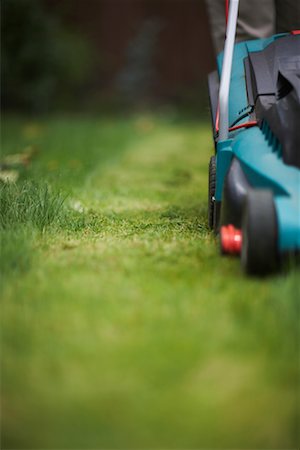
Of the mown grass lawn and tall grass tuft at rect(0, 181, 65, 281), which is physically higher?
tall grass tuft at rect(0, 181, 65, 281)

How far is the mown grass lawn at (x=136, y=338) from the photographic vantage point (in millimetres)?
1199

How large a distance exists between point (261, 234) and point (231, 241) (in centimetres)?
16

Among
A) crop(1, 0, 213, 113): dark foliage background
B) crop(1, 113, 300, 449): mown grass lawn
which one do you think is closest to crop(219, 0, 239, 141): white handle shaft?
crop(1, 113, 300, 449): mown grass lawn

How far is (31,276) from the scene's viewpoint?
171cm

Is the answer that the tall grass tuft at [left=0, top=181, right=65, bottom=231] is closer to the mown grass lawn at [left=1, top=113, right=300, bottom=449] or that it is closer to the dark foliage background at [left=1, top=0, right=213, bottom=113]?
the mown grass lawn at [left=1, top=113, right=300, bottom=449]

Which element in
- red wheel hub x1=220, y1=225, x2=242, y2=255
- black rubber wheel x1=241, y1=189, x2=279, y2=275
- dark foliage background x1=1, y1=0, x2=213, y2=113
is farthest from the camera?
dark foliage background x1=1, y1=0, x2=213, y2=113

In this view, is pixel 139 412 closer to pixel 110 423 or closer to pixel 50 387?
pixel 110 423

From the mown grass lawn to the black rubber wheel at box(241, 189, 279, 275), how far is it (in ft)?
0.12

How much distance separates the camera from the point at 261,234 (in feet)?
5.34

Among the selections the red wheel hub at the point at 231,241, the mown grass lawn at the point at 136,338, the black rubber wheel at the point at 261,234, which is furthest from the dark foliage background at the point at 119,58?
the black rubber wheel at the point at 261,234

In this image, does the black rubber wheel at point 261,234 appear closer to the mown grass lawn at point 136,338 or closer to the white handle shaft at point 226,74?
the mown grass lawn at point 136,338

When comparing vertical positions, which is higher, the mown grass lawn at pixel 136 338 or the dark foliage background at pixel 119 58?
the dark foliage background at pixel 119 58

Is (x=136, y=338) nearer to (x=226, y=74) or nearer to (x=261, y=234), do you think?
(x=261, y=234)

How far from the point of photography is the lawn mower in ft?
5.36
